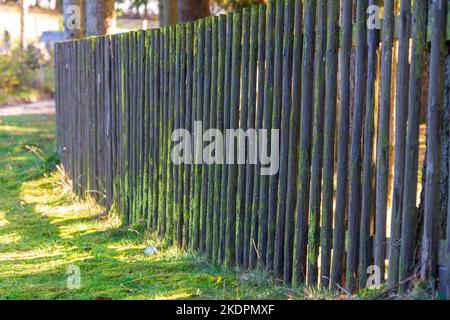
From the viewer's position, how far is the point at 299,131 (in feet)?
17.7

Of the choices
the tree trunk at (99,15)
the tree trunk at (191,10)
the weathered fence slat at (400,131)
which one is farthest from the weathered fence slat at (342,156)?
the tree trunk at (191,10)

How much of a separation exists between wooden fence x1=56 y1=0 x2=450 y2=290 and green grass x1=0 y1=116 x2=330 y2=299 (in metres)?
0.24

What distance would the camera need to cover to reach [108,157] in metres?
8.81

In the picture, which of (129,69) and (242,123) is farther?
(129,69)

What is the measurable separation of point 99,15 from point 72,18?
3.39 feet

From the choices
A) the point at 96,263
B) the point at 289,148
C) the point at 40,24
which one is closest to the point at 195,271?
the point at 96,263

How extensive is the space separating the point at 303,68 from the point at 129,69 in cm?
338

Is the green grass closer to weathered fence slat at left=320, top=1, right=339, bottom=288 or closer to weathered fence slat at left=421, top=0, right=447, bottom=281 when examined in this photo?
weathered fence slat at left=320, top=1, right=339, bottom=288

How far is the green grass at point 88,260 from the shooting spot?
5355mm

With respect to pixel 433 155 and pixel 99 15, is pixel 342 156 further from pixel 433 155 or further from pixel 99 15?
pixel 99 15

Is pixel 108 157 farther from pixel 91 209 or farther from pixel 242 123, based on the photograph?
pixel 242 123

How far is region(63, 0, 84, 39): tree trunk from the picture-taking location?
40.0ft

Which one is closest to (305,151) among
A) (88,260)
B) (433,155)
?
(433,155)

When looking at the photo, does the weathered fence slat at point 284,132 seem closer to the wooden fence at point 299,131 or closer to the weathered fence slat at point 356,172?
the wooden fence at point 299,131
